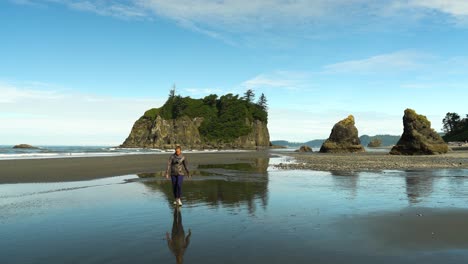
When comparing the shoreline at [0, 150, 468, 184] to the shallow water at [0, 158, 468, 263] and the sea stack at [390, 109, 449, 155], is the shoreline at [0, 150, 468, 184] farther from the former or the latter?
the sea stack at [390, 109, 449, 155]

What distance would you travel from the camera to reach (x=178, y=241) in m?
7.78

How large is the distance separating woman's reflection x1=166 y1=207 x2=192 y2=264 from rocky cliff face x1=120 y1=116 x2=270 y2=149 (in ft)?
445

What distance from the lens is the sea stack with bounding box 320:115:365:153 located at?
75.3 metres

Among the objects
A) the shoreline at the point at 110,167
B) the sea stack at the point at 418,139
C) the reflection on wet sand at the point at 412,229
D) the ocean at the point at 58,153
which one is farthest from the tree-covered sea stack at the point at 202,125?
the reflection on wet sand at the point at 412,229

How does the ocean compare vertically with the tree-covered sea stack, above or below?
below

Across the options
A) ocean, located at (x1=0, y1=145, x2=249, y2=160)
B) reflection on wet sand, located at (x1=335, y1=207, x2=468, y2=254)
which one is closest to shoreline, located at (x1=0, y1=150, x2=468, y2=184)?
ocean, located at (x1=0, y1=145, x2=249, y2=160)

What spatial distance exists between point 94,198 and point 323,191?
9821mm

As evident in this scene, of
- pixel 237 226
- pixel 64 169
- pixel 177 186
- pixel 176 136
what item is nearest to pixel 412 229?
pixel 237 226

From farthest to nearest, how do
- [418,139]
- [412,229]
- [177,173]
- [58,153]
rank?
[58,153] < [418,139] < [177,173] < [412,229]

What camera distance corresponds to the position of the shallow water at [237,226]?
22.3ft

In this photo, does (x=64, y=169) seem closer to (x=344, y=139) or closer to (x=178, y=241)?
(x=178, y=241)

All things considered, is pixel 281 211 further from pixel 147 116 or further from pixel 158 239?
pixel 147 116

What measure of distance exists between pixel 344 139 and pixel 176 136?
310ft

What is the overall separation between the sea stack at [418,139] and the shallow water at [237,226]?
43705mm
